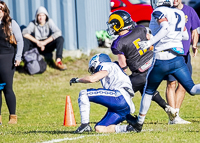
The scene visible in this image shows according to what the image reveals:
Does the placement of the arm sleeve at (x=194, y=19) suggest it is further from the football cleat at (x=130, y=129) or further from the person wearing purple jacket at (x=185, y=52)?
the football cleat at (x=130, y=129)

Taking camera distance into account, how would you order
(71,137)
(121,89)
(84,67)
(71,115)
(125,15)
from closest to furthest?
1. (71,137)
2. (121,89)
3. (125,15)
4. (71,115)
5. (84,67)

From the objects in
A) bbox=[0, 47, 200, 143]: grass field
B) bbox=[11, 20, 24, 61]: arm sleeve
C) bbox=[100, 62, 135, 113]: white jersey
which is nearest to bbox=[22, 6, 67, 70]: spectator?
bbox=[0, 47, 200, 143]: grass field

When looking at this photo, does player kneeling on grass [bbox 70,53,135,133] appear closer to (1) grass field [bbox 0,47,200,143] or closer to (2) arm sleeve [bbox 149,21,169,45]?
(1) grass field [bbox 0,47,200,143]

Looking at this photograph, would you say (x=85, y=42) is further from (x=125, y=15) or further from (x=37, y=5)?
(x=125, y=15)

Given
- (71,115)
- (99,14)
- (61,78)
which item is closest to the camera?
(71,115)

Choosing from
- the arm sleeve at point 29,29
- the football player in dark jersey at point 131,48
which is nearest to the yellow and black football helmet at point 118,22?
the football player in dark jersey at point 131,48

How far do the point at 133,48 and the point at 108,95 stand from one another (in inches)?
51.3

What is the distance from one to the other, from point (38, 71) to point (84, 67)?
144cm

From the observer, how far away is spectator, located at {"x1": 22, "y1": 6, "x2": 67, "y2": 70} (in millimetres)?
13258

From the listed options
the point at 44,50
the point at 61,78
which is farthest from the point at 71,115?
the point at 44,50

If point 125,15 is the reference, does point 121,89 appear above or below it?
below

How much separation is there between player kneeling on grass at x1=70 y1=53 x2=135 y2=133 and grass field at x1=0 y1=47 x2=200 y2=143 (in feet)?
1.04

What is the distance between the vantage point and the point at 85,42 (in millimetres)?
14688

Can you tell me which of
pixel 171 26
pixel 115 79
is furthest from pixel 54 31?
pixel 171 26
